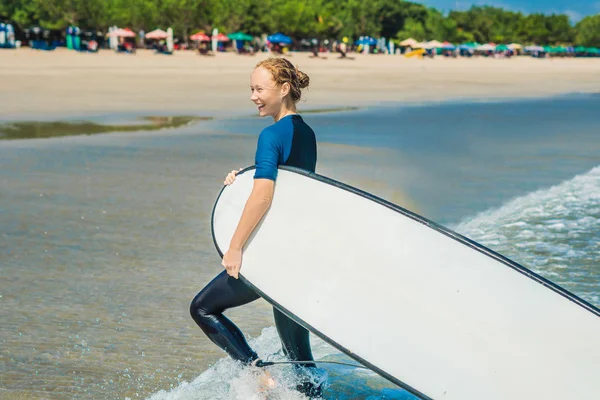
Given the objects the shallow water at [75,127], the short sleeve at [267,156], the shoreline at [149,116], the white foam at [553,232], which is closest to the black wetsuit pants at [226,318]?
the short sleeve at [267,156]

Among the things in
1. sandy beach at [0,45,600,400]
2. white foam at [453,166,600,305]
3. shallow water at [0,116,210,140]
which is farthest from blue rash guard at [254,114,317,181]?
shallow water at [0,116,210,140]

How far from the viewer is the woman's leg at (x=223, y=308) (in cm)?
316

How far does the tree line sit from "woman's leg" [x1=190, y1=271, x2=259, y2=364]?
69012 mm

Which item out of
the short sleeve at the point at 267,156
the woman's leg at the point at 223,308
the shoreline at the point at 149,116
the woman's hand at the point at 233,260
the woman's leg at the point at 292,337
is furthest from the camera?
the shoreline at the point at 149,116

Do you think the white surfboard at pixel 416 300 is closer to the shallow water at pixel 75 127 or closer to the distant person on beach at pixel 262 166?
the distant person on beach at pixel 262 166

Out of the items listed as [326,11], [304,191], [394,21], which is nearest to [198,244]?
[304,191]

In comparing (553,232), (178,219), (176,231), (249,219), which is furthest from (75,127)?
(249,219)

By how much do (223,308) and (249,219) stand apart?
46 centimetres

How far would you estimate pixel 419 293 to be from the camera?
2842 mm

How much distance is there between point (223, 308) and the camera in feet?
10.7

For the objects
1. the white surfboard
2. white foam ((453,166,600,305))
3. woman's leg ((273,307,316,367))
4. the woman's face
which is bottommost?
white foam ((453,166,600,305))

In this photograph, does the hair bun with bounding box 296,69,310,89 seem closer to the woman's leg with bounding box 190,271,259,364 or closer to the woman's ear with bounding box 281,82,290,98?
the woman's ear with bounding box 281,82,290,98

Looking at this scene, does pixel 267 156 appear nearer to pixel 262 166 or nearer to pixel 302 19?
pixel 262 166

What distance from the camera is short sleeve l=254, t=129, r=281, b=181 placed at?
295cm
